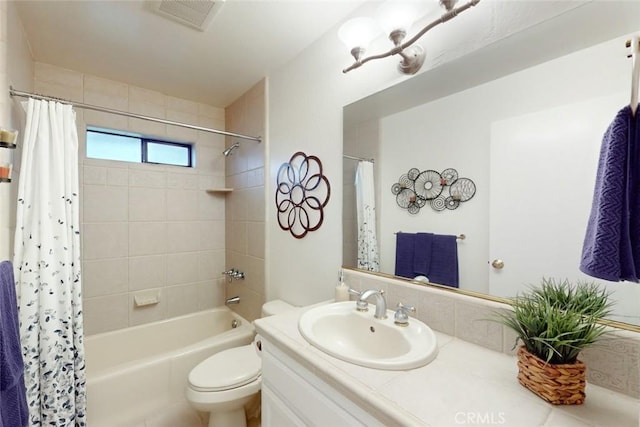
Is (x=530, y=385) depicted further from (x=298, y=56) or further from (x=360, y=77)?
(x=298, y=56)

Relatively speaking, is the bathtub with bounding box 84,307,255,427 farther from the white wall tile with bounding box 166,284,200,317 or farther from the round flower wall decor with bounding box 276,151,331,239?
the round flower wall decor with bounding box 276,151,331,239

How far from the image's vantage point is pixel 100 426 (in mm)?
1514

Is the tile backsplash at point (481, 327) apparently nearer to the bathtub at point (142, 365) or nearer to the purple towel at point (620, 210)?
the purple towel at point (620, 210)

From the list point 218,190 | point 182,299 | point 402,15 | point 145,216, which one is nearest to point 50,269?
point 145,216

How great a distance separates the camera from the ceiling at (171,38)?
1.32m

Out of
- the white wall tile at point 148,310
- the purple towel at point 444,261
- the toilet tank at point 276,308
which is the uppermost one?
the purple towel at point 444,261

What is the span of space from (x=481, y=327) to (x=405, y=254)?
38cm

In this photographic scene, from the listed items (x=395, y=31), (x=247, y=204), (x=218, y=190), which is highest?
(x=395, y=31)

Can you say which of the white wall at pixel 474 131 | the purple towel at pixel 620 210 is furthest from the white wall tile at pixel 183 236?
the purple towel at pixel 620 210

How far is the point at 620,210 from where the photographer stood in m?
0.59

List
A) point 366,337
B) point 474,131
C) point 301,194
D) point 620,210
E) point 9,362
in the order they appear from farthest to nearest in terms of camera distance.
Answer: point 301,194 < point 366,337 < point 474,131 < point 9,362 < point 620,210

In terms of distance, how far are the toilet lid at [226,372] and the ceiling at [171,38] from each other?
188 centimetres

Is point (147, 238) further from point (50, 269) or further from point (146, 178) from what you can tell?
point (50, 269)

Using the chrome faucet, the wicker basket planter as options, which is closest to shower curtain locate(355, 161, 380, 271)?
the wicker basket planter
